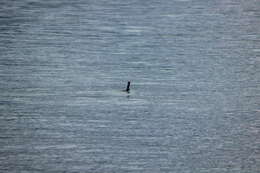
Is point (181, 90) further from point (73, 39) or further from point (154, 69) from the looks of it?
point (73, 39)

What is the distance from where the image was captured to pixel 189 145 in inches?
34.8

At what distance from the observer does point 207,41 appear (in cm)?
122

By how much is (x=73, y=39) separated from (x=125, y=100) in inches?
11.9

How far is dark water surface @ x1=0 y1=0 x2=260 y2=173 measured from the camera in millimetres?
857

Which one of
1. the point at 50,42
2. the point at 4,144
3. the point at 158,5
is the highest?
the point at 158,5

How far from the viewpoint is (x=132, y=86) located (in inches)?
41.3

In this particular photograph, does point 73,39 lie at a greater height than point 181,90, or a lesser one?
greater

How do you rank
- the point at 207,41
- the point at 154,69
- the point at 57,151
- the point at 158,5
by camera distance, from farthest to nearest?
the point at 158,5 → the point at 207,41 → the point at 154,69 → the point at 57,151

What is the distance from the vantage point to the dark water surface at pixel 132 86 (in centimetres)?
86

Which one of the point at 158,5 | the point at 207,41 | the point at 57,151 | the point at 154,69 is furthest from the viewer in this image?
the point at 158,5

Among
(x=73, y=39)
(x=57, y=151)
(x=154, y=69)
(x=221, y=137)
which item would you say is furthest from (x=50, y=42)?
(x=221, y=137)

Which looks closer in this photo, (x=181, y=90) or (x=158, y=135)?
(x=158, y=135)

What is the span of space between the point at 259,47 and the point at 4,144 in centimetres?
72

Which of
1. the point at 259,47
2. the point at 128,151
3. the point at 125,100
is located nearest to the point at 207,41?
the point at 259,47
